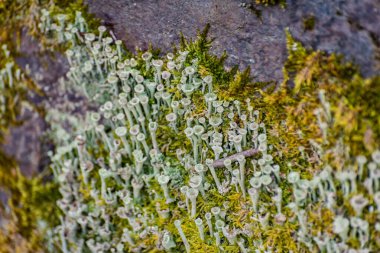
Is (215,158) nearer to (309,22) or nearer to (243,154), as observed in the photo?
(243,154)

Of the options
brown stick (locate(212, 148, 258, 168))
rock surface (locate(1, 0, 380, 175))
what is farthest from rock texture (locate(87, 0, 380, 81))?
brown stick (locate(212, 148, 258, 168))

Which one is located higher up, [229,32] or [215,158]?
[229,32]

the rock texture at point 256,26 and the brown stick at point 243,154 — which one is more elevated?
the rock texture at point 256,26

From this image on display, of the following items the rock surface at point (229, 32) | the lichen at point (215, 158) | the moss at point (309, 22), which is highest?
the moss at point (309, 22)

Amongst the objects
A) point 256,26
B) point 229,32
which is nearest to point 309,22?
point 256,26

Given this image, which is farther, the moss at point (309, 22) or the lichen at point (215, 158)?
the moss at point (309, 22)

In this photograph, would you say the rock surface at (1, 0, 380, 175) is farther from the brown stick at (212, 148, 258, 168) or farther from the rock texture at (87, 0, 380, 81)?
the brown stick at (212, 148, 258, 168)

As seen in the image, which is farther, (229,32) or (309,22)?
(229,32)

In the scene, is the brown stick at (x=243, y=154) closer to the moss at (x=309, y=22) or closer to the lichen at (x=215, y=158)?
the lichen at (x=215, y=158)

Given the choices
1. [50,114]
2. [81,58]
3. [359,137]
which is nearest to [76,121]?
[50,114]

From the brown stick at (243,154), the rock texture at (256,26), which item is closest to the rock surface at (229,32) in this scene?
the rock texture at (256,26)
